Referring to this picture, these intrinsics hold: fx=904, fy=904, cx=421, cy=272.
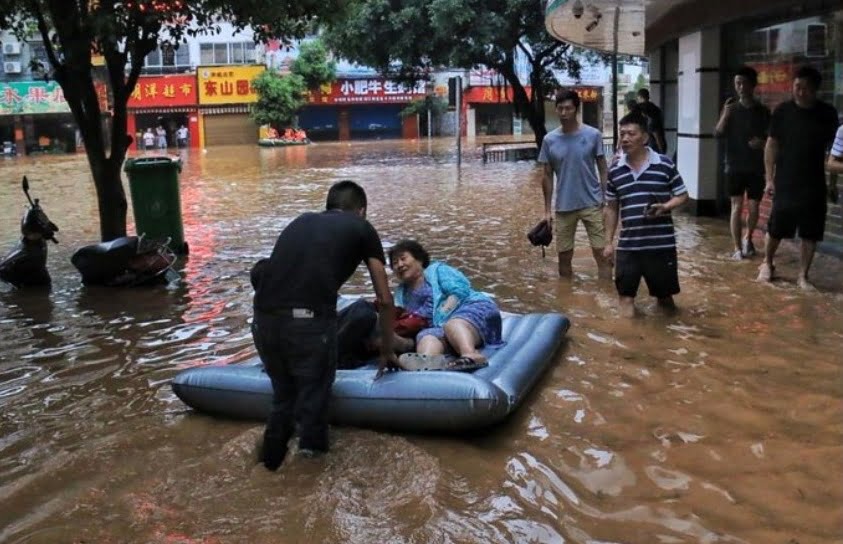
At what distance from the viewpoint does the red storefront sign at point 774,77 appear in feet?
34.1

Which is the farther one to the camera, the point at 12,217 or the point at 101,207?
the point at 12,217

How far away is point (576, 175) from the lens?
789 centimetres

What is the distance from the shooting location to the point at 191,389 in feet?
16.6

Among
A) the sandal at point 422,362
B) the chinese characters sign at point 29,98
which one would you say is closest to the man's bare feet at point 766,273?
the sandal at point 422,362

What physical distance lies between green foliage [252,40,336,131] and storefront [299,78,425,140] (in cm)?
298

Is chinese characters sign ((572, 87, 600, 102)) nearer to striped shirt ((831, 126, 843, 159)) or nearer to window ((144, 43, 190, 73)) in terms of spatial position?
window ((144, 43, 190, 73))

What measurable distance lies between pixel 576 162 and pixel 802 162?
1812 mm

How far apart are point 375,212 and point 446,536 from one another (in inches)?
483

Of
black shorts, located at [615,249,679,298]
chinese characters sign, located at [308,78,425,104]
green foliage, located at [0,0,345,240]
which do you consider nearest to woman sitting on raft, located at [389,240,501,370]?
black shorts, located at [615,249,679,298]

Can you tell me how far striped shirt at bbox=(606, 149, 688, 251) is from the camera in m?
6.43

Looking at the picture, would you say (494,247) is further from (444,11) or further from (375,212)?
(444,11)

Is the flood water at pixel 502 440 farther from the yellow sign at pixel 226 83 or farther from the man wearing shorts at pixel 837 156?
the yellow sign at pixel 226 83

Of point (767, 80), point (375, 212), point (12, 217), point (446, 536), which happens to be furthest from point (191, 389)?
point (12, 217)

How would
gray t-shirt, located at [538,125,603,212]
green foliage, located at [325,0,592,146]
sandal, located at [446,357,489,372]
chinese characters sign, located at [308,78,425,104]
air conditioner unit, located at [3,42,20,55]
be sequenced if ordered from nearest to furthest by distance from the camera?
sandal, located at [446,357,489,372] < gray t-shirt, located at [538,125,603,212] < green foliage, located at [325,0,592,146] < air conditioner unit, located at [3,42,20,55] < chinese characters sign, located at [308,78,425,104]
